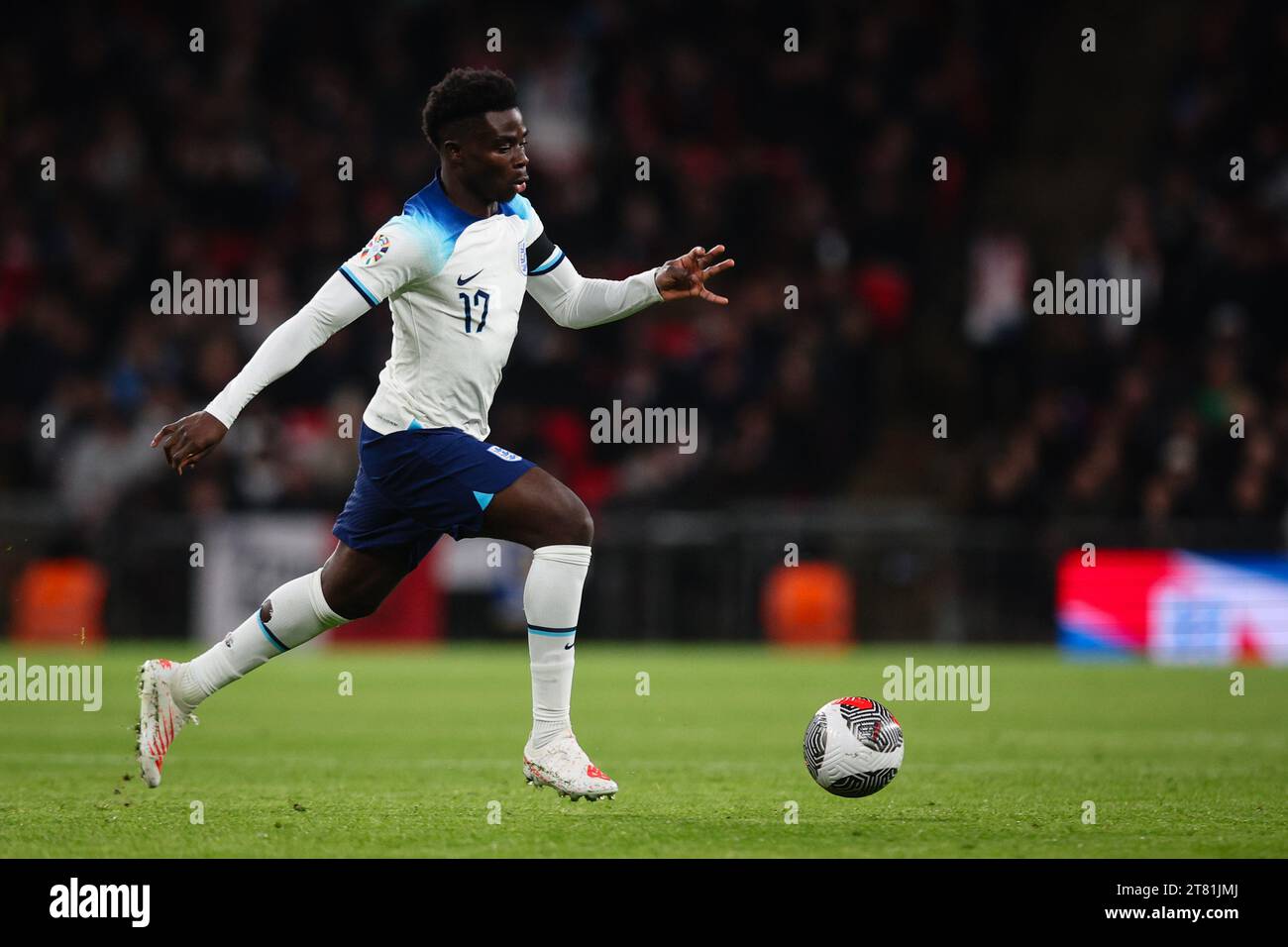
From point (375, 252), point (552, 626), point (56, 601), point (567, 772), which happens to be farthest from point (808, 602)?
point (375, 252)

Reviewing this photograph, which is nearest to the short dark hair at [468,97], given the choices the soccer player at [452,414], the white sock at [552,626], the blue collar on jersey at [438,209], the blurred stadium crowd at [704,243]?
the soccer player at [452,414]

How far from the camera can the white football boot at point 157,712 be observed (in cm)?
749

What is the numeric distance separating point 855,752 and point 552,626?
4.16ft

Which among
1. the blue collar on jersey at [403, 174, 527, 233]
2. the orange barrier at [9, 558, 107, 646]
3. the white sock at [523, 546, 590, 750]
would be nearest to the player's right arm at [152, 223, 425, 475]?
the blue collar on jersey at [403, 174, 527, 233]

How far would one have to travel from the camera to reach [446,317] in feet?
23.5

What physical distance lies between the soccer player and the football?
2.89ft

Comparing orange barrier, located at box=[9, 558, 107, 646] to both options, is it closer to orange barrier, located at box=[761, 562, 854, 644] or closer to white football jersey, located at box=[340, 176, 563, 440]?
orange barrier, located at box=[761, 562, 854, 644]

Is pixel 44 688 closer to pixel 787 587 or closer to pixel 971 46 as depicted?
pixel 787 587

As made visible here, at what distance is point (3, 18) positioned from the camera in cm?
2253

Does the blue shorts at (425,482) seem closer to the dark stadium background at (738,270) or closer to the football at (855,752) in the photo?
the football at (855,752)

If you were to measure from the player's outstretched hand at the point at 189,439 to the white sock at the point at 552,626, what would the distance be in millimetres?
1315

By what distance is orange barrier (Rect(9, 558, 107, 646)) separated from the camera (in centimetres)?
1725
